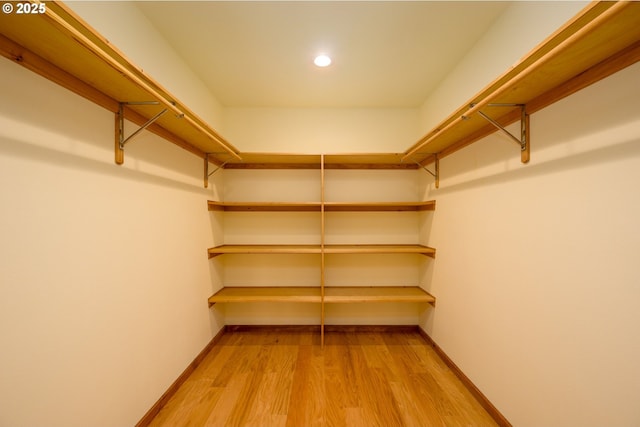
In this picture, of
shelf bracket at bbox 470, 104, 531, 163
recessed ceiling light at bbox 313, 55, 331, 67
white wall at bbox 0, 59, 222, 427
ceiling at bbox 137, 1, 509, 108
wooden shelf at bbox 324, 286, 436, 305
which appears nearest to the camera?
white wall at bbox 0, 59, 222, 427

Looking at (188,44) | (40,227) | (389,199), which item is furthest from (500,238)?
(188,44)

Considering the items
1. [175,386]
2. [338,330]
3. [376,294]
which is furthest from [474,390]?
[175,386]

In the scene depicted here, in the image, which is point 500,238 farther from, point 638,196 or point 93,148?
point 93,148

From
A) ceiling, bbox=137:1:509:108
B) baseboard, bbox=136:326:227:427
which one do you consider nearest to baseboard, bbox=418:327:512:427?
baseboard, bbox=136:326:227:427

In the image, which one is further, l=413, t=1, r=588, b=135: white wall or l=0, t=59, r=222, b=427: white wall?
l=413, t=1, r=588, b=135: white wall

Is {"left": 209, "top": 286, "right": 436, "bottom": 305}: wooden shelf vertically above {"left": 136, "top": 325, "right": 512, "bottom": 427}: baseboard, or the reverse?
{"left": 209, "top": 286, "right": 436, "bottom": 305}: wooden shelf

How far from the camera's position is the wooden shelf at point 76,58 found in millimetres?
749

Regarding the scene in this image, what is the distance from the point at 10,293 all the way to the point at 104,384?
2.21 ft

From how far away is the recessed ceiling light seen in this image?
1856 millimetres

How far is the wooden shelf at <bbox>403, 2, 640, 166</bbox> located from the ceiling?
0.68 meters

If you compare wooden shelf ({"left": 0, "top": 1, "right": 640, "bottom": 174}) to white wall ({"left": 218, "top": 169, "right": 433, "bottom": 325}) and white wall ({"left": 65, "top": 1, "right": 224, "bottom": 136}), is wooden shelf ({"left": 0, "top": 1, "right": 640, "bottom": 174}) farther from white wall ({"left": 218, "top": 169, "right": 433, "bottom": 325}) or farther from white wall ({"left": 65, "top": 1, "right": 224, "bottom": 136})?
white wall ({"left": 218, "top": 169, "right": 433, "bottom": 325})

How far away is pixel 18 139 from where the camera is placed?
872 mm

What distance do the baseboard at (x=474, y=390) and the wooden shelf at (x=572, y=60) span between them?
1803mm

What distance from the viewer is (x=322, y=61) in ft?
6.23
